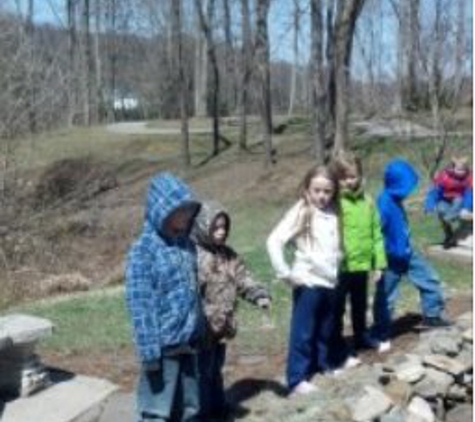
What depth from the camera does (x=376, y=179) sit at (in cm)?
2562

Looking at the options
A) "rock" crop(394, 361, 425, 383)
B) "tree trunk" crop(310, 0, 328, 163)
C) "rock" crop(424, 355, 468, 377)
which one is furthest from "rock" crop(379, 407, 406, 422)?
"tree trunk" crop(310, 0, 328, 163)

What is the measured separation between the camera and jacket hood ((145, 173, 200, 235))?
5969mm

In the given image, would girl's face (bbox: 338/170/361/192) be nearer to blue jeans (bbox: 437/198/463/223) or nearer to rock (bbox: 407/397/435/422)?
rock (bbox: 407/397/435/422)

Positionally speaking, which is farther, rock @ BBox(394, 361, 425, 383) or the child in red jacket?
the child in red jacket

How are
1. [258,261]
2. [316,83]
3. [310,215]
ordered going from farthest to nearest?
[316,83]
[258,261]
[310,215]

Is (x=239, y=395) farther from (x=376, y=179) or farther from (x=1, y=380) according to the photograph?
(x=376, y=179)

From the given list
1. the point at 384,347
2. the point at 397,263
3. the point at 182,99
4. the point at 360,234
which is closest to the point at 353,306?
the point at 384,347

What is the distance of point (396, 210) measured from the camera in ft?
26.9

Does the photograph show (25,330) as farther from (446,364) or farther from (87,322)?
(87,322)

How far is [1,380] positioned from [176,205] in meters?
2.19

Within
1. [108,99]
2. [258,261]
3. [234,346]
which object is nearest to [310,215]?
[234,346]

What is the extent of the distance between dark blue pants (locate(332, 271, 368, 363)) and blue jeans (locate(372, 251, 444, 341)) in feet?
0.47

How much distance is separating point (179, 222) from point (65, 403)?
1.86 meters

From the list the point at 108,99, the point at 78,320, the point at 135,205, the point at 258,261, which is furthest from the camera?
the point at 108,99
